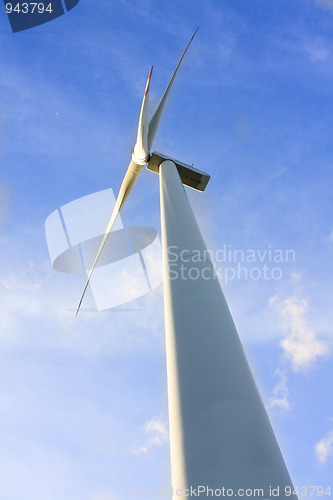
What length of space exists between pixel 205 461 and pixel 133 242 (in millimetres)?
26910

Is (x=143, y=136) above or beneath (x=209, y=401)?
above

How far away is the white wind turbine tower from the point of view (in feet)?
17.3

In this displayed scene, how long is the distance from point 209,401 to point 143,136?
16.1 meters

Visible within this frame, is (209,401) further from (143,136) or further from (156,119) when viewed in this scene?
(156,119)

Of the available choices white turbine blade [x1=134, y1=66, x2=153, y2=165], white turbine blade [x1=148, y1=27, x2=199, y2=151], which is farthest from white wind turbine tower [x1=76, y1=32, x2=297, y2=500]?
white turbine blade [x1=148, y1=27, x2=199, y2=151]

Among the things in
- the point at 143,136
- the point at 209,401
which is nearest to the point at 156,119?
the point at 143,136

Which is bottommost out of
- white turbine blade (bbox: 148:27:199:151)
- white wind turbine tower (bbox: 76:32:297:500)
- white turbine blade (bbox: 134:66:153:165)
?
white wind turbine tower (bbox: 76:32:297:500)

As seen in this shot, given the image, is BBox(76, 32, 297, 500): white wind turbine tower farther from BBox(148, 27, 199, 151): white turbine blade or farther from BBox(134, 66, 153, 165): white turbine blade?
BBox(148, 27, 199, 151): white turbine blade

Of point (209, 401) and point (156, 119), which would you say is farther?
point (156, 119)

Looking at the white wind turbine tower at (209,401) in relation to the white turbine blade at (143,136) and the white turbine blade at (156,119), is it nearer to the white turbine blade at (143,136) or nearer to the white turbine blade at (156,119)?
the white turbine blade at (143,136)

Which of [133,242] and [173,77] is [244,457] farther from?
[133,242]

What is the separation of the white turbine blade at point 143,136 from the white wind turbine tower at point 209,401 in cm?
973

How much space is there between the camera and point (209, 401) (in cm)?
629

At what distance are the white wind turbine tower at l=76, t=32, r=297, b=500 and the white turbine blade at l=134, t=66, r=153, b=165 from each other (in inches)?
383
